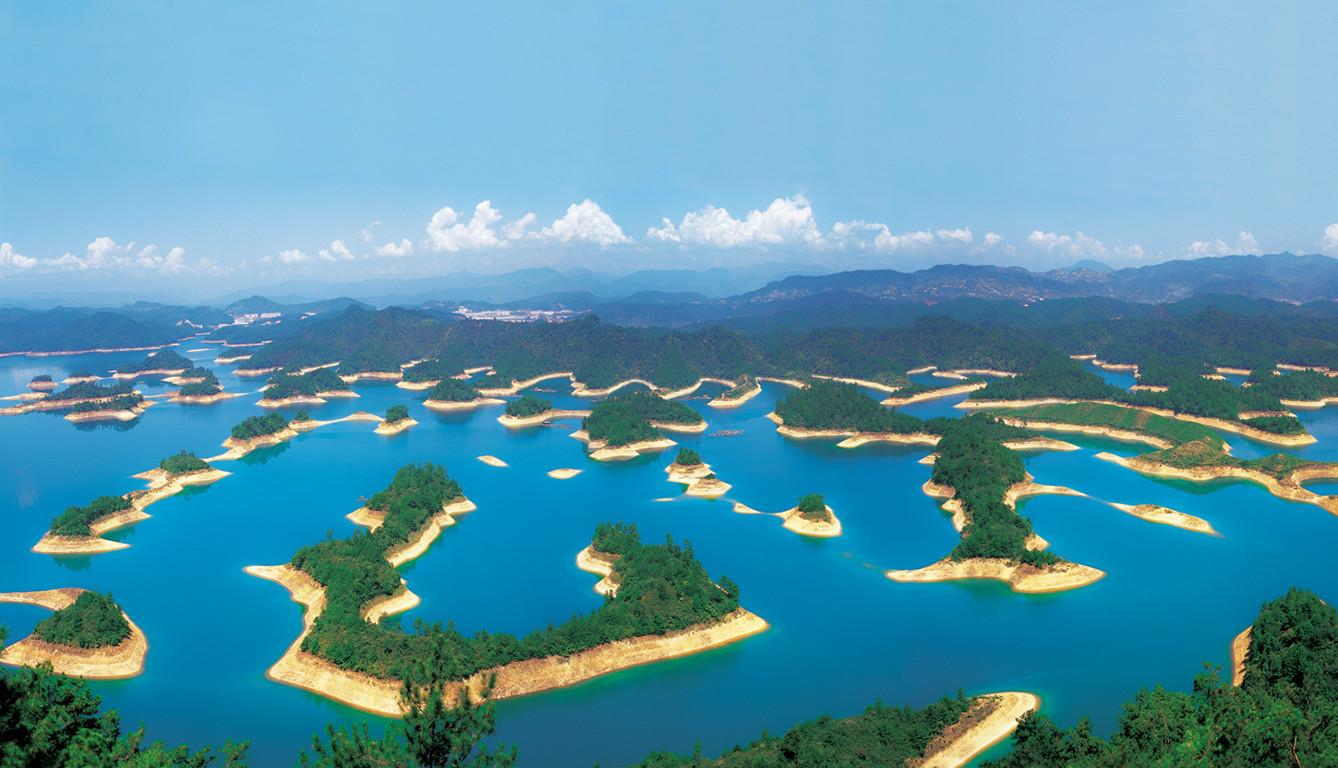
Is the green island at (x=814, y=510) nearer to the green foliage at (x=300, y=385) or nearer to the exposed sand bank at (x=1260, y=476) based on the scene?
the exposed sand bank at (x=1260, y=476)

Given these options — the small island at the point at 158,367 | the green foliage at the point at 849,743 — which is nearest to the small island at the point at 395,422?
the small island at the point at 158,367

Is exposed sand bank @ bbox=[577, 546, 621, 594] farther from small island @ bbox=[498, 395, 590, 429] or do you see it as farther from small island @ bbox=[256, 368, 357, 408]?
small island @ bbox=[256, 368, 357, 408]

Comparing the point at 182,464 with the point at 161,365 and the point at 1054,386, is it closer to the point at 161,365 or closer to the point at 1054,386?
the point at 161,365

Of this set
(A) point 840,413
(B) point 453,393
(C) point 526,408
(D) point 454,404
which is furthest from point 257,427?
(A) point 840,413

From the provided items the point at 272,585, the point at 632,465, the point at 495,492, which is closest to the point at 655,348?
the point at 632,465

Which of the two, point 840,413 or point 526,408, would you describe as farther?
Result: point 526,408

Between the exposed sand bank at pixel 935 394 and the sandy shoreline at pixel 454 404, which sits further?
the sandy shoreline at pixel 454 404
